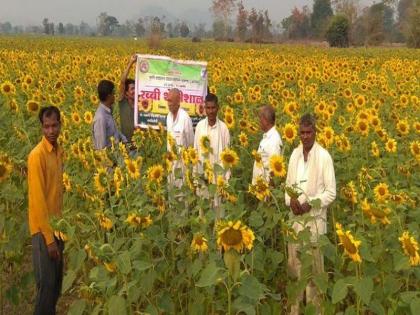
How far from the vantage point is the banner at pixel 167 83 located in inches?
215

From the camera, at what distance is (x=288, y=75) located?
36.8ft

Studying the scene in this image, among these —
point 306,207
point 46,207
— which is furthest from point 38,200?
point 306,207

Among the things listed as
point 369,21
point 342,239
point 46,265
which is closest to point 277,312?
point 342,239

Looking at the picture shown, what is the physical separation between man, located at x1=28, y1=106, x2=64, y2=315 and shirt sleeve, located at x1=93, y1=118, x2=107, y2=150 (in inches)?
42.6

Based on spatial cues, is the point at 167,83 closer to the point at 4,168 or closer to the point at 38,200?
the point at 4,168

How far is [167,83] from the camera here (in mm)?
5562

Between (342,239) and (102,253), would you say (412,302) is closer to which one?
(342,239)

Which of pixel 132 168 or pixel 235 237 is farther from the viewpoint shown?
pixel 132 168

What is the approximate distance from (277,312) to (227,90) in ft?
22.5

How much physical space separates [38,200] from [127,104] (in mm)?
2390

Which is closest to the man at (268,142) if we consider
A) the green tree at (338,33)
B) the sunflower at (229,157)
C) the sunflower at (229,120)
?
the sunflower at (229,157)

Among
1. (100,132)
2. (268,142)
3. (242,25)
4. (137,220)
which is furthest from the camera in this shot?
(242,25)

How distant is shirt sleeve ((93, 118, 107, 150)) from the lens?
471 centimetres

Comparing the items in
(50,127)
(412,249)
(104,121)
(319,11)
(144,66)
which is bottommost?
(412,249)
